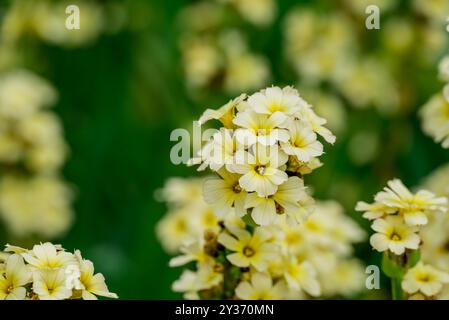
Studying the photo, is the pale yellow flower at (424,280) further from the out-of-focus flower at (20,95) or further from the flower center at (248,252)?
the out-of-focus flower at (20,95)

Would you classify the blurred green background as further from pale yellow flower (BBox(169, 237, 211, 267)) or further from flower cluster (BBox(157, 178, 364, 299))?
pale yellow flower (BBox(169, 237, 211, 267))

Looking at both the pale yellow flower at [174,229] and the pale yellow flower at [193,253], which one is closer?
the pale yellow flower at [193,253]

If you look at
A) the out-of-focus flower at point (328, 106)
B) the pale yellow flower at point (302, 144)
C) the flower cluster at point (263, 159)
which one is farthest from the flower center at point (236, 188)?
the out-of-focus flower at point (328, 106)

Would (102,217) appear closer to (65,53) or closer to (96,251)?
(96,251)

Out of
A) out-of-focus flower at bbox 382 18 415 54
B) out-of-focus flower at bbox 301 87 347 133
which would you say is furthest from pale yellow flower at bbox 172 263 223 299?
out-of-focus flower at bbox 382 18 415 54

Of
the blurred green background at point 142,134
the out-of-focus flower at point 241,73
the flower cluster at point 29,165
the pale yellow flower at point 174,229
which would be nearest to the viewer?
the pale yellow flower at point 174,229

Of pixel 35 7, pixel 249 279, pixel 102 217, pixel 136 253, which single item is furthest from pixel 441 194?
pixel 35 7

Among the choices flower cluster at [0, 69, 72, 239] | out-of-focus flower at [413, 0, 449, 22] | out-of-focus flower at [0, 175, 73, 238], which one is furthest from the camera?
out-of-focus flower at [413, 0, 449, 22]

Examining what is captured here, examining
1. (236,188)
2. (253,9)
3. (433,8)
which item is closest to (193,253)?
(236,188)
